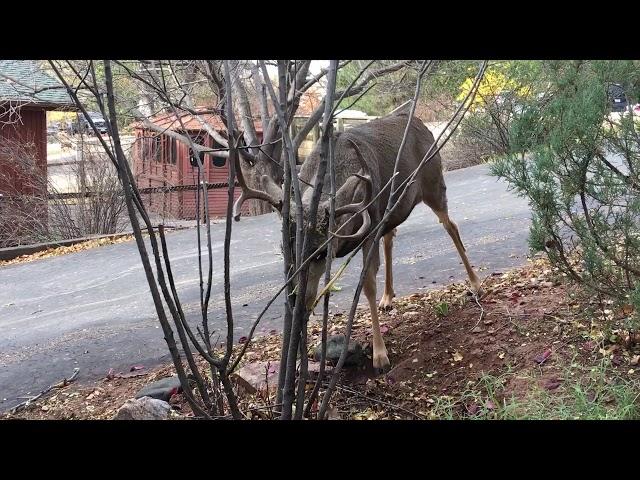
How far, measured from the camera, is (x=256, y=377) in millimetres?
4812

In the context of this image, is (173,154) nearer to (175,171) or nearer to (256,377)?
(175,171)

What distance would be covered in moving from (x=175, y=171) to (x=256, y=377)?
17.9m

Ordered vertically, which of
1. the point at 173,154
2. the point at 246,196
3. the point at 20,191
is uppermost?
the point at 173,154

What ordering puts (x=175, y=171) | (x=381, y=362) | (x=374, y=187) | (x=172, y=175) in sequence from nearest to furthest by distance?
(x=381, y=362) → (x=374, y=187) → (x=175, y=171) → (x=172, y=175)

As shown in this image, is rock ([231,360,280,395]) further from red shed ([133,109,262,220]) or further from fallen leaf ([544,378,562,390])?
red shed ([133,109,262,220])

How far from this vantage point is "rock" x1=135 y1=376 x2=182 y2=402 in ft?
15.7

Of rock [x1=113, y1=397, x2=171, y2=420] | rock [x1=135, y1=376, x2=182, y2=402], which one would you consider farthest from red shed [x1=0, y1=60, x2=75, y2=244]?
rock [x1=113, y1=397, x2=171, y2=420]

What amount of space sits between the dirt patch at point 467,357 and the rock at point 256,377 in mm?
166

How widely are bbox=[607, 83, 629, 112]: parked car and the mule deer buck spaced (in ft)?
3.91

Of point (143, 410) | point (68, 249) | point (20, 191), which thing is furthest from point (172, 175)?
point (143, 410)

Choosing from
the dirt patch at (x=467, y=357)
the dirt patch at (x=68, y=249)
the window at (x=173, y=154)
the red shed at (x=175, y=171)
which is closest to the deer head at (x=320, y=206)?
the dirt patch at (x=467, y=357)

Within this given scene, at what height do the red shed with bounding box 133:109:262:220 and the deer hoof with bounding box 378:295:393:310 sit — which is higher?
the red shed with bounding box 133:109:262:220

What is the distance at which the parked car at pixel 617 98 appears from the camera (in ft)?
13.7
